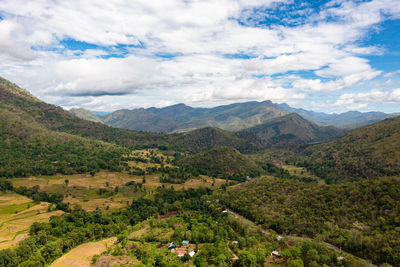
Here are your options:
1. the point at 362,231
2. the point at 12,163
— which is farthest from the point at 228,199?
the point at 12,163

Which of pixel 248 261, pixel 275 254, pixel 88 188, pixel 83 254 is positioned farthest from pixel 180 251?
pixel 88 188

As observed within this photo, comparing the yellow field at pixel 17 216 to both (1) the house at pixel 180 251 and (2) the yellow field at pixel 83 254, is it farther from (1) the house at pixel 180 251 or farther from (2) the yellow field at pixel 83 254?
(1) the house at pixel 180 251

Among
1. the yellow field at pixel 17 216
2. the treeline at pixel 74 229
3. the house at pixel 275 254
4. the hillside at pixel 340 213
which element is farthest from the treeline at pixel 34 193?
the house at pixel 275 254

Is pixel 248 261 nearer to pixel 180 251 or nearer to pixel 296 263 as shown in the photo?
pixel 296 263

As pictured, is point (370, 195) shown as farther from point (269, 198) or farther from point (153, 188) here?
point (153, 188)

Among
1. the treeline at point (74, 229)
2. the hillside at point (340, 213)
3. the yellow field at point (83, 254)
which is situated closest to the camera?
the hillside at point (340, 213)

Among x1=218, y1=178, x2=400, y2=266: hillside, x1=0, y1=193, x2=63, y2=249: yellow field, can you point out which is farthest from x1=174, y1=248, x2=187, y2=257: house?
x1=0, y1=193, x2=63, y2=249: yellow field
